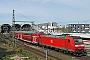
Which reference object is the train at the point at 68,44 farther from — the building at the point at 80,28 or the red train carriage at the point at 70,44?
the building at the point at 80,28

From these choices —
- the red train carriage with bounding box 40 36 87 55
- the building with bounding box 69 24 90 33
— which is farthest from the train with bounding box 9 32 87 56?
the building with bounding box 69 24 90 33

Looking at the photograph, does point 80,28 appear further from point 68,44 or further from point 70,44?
point 70,44

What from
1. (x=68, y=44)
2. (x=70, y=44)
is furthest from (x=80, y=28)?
(x=70, y=44)

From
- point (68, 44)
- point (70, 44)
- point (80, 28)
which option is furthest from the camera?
point (80, 28)

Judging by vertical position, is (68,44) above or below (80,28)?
below

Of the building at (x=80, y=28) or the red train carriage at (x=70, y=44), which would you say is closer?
the red train carriage at (x=70, y=44)

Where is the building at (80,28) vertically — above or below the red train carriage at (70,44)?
above

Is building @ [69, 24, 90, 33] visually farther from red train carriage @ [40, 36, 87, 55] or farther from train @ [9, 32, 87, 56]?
red train carriage @ [40, 36, 87, 55]

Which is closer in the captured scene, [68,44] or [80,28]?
[68,44]

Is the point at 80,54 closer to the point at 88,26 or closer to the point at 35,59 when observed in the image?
the point at 35,59

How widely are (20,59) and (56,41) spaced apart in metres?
13.2

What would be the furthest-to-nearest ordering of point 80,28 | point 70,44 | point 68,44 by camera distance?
point 80,28, point 68,44, point 70,44

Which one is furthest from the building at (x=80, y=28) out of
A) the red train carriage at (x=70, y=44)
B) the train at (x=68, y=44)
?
the red train carriage at (x=70, y=44)

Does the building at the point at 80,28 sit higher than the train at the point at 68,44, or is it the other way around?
the building at the point at 80,28
